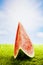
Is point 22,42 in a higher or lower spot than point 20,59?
higher

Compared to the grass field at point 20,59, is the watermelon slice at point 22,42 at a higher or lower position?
higher

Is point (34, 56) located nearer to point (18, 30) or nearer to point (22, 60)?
point (22, 60)

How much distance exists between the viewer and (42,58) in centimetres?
895

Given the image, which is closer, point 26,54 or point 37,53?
point 26,54

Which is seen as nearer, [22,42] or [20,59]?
[22,42]

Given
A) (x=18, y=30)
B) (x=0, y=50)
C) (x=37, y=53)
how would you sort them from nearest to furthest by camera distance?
(x=18, y=30)
(x=37, y=53)
(x=0, y=50)

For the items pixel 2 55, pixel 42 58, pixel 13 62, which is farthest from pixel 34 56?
pixel 2 55

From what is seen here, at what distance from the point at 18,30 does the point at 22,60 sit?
1343 millimetres

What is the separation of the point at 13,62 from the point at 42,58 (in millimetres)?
1335

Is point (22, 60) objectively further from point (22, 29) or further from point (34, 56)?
point (22, 29)

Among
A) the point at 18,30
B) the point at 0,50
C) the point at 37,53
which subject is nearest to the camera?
the point at 18,30

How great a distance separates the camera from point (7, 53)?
10039mm

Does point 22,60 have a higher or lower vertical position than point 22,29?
lower

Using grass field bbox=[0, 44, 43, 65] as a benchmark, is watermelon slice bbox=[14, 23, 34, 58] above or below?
above
